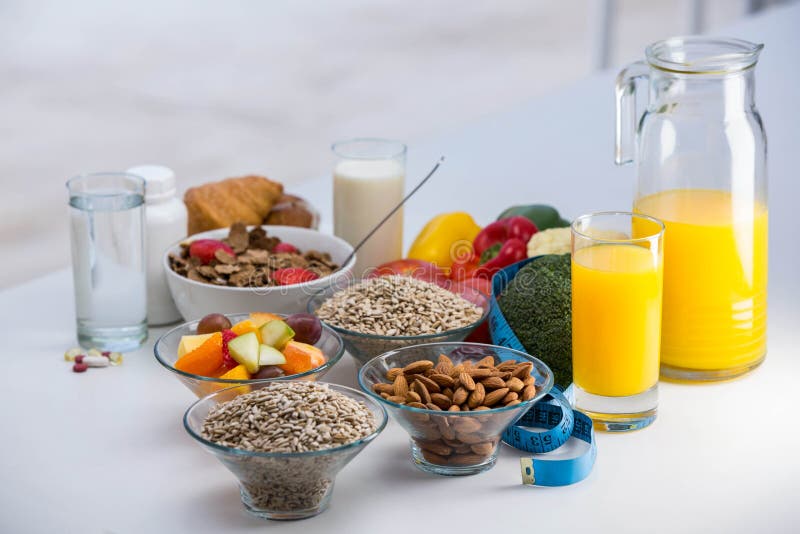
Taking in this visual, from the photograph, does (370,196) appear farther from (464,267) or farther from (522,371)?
(522,371)

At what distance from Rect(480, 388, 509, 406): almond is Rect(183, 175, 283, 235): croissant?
2.91 ft

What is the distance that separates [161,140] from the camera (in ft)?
18.4

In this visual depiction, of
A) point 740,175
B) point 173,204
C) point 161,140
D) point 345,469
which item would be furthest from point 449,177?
point 161,140

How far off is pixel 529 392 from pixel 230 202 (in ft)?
3.09

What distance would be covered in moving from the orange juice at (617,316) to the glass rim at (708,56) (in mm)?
288

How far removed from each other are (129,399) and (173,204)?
0.43 metres

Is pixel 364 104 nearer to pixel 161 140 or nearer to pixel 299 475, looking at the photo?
pixel 161 140

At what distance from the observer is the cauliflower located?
1842mm

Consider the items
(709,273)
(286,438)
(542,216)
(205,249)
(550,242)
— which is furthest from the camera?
(542,216)

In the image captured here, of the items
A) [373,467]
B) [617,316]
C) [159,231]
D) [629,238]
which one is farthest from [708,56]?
[159,231]

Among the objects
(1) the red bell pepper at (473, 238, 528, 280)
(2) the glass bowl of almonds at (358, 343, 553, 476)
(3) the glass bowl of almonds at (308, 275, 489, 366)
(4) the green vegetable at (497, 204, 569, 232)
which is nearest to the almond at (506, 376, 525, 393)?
(2) the glass bowl of almonds at (358, 343, 553, 476)

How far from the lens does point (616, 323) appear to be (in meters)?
1.39

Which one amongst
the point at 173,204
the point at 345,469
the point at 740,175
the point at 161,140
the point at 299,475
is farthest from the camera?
the point at 161,140

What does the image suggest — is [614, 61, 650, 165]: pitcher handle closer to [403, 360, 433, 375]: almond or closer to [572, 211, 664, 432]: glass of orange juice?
[572, 211, 664, 432]: glass of orange juice
